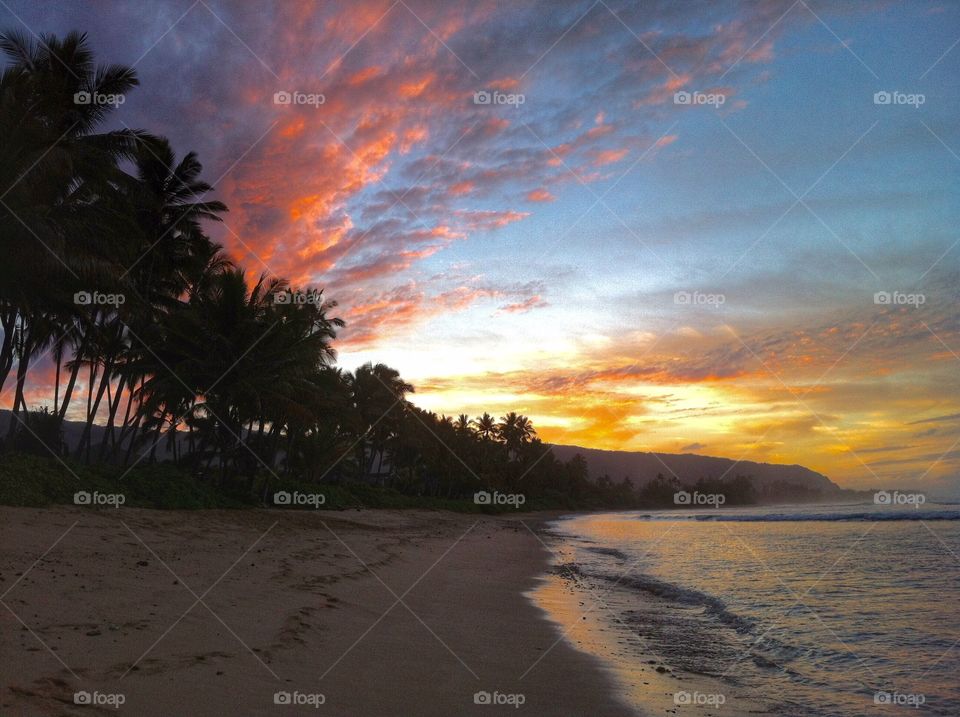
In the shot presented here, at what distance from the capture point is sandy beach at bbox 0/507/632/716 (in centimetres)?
462

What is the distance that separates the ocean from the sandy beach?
889 mm

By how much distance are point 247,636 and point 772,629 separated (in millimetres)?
8229

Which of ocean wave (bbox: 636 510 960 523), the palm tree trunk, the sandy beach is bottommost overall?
ocean wave (bbox: 636 510 960 523)

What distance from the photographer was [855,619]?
11211 millimetres

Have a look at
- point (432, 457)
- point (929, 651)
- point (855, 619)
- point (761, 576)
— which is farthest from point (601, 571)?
point (432, 457)

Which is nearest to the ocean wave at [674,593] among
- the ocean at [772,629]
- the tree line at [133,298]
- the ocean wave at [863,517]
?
the ocean at [772,629]

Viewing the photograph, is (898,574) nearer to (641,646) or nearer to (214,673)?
(641,646)

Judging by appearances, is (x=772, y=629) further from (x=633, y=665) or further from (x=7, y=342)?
(x=7, y=342)

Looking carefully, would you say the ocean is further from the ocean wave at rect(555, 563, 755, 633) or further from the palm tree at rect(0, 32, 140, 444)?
the palm tree at rect(0, 32, 140, 444)

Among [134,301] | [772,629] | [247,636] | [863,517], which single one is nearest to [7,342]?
[134,301]

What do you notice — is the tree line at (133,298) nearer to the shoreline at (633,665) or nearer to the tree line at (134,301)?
the tree line at (134,301)

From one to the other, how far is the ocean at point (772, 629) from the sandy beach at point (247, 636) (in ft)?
2.92

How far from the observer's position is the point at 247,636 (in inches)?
249

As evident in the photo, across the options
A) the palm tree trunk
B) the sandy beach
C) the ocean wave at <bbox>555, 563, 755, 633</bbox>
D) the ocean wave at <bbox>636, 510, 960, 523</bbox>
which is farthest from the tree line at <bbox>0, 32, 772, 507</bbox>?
the ocean wave at <bbox>636, 510, 960, 523</bbox>
